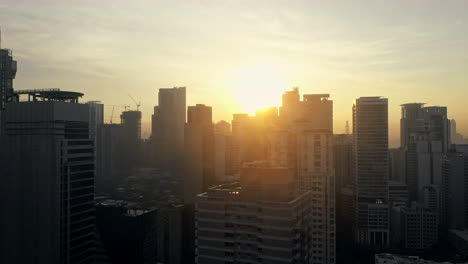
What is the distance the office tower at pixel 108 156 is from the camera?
9144cm

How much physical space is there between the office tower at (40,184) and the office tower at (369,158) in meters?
44.2

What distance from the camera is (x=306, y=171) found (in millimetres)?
40188

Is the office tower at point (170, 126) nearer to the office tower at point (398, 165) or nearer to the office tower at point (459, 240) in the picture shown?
the office tower at point (398, 165)

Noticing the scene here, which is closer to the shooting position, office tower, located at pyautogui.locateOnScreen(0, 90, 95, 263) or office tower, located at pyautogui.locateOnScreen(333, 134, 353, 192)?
office tower, located at pyautogui.locateOnScreen(0, 90, 95, 263)

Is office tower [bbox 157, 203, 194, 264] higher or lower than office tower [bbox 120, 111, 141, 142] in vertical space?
lower

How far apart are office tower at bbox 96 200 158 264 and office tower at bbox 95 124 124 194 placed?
5179 cm

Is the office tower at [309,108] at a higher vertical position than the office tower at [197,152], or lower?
higher

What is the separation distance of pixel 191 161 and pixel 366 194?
29425mm

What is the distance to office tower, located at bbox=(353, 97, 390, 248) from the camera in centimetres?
6034

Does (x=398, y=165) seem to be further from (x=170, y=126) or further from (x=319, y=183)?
(x=170, y=126)

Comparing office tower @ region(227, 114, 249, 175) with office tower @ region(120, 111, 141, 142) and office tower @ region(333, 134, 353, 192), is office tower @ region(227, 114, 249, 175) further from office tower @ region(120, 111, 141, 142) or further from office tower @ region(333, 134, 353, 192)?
office tower @ region(120, 111, 141, 142)

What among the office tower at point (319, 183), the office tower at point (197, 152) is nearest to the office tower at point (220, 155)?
the office tower at point (197, 152)

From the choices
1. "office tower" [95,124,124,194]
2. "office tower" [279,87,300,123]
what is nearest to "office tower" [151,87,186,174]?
"office tower" [95,124,124,194]

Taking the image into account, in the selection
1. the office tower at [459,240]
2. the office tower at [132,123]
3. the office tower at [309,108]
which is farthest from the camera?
the office tower at [132,123]
